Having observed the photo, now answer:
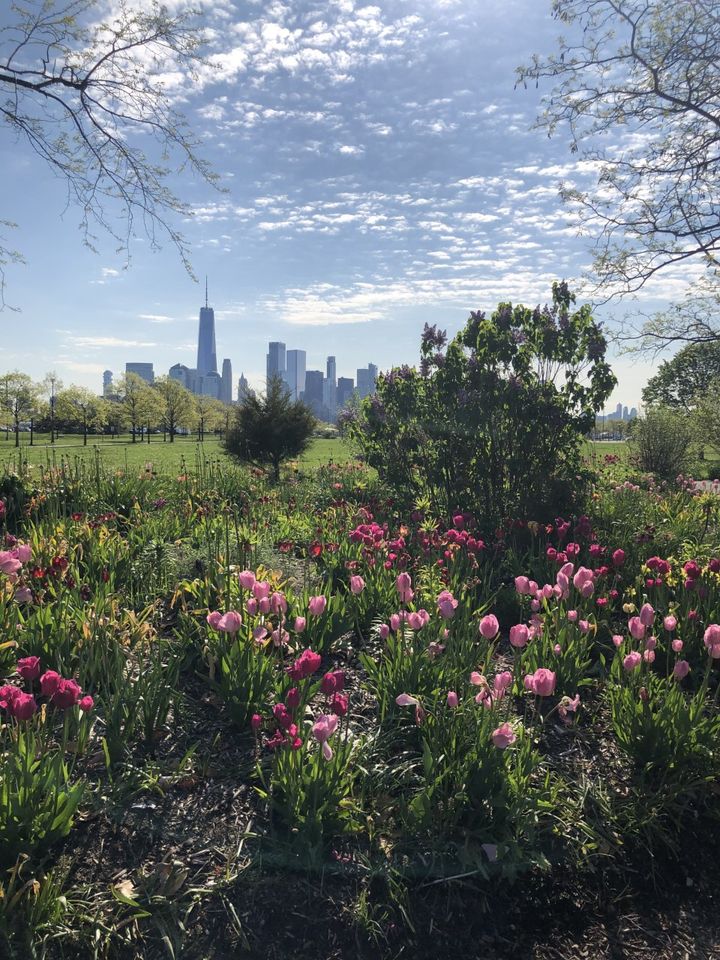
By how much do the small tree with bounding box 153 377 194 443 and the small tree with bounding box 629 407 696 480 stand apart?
5255 cm

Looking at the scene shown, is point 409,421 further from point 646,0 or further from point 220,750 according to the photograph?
point 646,0

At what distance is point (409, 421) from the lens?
26.4 ft

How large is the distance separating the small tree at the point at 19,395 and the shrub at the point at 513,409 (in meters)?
56.3

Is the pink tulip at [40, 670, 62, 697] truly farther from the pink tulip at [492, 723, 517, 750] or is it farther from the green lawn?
the green lawn

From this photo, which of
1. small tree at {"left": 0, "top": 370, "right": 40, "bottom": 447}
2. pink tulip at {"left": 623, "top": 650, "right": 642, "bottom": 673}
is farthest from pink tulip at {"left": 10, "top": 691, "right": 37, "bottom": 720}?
small tree at {"left": 0, "top": 370, "right": 40, "bottom": 447}

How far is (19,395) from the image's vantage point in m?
54.9

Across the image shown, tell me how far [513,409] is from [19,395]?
59305 millimetres

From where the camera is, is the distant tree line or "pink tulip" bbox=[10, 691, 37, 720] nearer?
"pink tulip" bbox=[10, 691, 37, 720]

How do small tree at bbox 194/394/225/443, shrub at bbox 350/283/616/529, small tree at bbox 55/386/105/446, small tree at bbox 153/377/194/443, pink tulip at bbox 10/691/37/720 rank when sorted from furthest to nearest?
small tree at bbox 194/394/225/443, small tree at bbox 153/377/194/443, small tree at bbox 55/386/105/446, shrub at bbox 350/283/616/529, pink tulip at bbox 10/691/37/720

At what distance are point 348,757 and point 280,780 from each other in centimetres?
30

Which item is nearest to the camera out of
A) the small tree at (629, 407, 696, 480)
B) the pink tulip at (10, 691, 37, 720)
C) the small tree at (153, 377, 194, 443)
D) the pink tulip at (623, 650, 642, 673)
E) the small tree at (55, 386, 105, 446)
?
the pink tulip at (10, 691, 37, 720)

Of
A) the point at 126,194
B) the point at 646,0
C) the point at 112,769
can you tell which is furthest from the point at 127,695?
the point at 646,0

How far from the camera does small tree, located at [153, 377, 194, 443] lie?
62.1 metres

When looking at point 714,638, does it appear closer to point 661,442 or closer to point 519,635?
point 519,635
